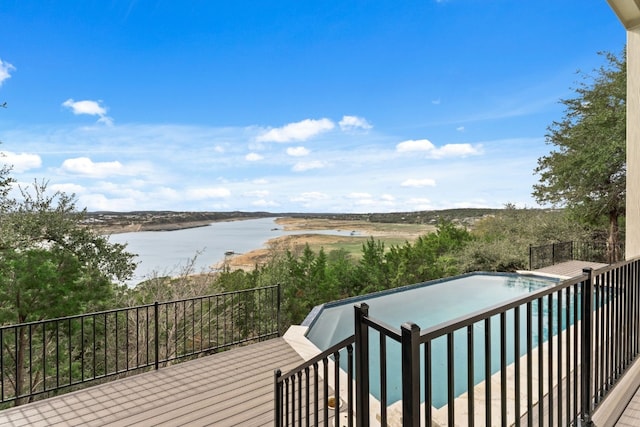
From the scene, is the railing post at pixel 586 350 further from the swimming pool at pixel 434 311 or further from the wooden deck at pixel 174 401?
the wooden deck at pixel 174 401

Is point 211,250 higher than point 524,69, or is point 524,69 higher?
point 524,69

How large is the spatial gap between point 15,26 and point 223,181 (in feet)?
23.4

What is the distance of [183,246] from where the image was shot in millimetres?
9164

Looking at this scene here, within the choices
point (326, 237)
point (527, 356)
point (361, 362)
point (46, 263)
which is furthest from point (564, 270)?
point (46, 263)

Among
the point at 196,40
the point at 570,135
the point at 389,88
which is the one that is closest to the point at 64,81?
the point at 196,40

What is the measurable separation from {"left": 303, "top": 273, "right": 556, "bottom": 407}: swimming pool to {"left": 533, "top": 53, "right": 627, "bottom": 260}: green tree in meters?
3.85

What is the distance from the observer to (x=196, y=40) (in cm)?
941

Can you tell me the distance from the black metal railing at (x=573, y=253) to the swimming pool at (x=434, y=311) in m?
1.99

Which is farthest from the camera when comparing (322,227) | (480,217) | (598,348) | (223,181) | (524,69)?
(480,217)

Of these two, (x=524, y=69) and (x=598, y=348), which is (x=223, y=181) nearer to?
(x=524, y=69)

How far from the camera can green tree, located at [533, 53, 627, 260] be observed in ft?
31.1

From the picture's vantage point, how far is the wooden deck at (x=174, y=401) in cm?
279

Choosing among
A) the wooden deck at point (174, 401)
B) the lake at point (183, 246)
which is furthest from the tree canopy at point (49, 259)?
the wooden deck at point (174, 401)

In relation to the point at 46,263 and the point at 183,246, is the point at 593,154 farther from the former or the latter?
the point at 46,263
